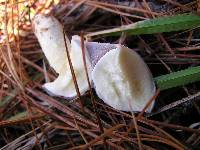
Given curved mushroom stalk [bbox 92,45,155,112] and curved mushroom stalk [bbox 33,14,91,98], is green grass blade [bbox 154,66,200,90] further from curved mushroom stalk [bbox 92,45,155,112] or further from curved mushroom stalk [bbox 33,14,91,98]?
curved mushroom stalk [bbox 33,14,91,98]

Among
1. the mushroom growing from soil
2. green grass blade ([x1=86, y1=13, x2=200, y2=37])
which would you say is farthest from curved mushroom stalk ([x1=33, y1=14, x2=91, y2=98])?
green grass blade ([x1=86, y1=13, x2=200, y2=37])

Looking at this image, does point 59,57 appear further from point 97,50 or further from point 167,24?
point 167,24

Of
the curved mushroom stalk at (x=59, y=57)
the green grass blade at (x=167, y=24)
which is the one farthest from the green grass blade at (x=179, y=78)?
the curved mushroom stalk at (x=59, y=57)

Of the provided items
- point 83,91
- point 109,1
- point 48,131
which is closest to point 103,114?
point 83,91

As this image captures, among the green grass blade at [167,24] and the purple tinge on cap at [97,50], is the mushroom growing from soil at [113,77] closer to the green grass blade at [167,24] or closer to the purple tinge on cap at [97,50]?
the purple tinge on cap at [97,50]

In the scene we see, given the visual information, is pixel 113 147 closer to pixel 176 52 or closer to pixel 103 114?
pixel 103 114

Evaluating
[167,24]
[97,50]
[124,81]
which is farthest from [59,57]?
[167,24]
